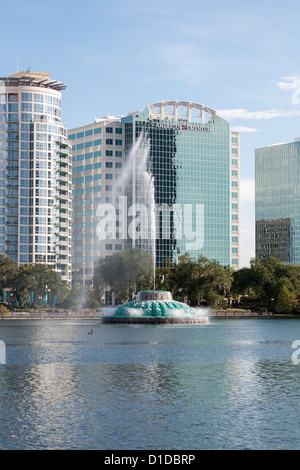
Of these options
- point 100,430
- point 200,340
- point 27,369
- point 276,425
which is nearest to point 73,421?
point 100,430

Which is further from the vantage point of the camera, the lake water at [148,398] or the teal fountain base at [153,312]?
the teal fountain base at [153,312]

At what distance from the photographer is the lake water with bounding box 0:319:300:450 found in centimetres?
4034

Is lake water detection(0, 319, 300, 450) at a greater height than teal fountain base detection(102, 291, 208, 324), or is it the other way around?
teal fountain base detection(102, 291, 208, 324)

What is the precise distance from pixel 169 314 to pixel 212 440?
124 m

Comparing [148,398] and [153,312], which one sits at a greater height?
[153,312]

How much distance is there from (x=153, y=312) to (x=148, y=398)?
4395 inches

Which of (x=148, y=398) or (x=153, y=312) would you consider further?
(x=153, y=312)

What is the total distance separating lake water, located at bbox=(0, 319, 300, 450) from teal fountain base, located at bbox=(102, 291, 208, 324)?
6942cm

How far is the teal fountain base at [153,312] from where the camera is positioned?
16325 cm

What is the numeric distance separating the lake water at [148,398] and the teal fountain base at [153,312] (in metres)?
69.4

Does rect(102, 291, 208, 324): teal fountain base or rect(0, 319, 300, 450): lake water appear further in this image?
rect(102, 291, 208, 324): teal fountain base

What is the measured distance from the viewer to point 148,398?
52750mm

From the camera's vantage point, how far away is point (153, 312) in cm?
16425

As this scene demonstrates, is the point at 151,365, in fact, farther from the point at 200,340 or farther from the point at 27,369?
the point at 200,340
